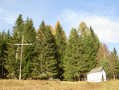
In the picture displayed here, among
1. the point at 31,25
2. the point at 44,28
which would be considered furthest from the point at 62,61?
the point at 31,25

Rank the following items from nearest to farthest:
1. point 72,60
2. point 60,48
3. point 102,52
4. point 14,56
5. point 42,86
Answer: point 42,86, point 14,56, point 72,60, point 60,48, point 102,52

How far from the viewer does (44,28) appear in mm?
35656

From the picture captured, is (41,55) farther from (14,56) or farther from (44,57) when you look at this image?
(14,56)

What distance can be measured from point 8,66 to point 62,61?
1706 cm

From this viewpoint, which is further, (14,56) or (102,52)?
(102,52)

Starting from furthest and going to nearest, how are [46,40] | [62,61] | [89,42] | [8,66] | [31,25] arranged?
[89,42]
[62,61]
[31,25]
[46,40]
[8,66]

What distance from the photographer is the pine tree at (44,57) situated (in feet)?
103

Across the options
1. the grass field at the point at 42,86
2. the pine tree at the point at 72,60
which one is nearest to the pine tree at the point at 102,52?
the pine tree at the point at 72,60

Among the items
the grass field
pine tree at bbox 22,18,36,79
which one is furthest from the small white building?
pine tree at bbox 22,18,36,79

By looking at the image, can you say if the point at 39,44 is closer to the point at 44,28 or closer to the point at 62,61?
the point at 44,28

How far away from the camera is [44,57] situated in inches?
1284

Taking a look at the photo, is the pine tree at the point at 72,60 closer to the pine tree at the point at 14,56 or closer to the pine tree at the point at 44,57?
the pine tree at the point at 44,57

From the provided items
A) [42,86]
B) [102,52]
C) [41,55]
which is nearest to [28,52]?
[41,55]

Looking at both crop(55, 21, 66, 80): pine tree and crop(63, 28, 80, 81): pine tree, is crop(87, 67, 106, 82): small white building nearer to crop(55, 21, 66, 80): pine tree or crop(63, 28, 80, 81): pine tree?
crop(63, 28, 80, 81): pine tree
